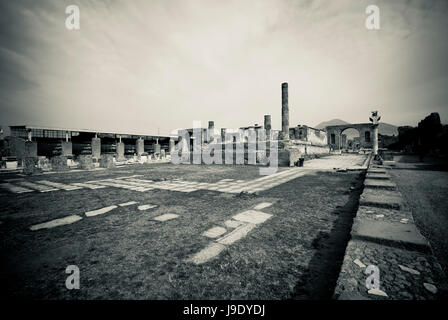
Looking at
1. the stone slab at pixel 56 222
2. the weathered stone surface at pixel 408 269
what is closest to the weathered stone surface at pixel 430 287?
the weathered stone surface at pixel 408 269

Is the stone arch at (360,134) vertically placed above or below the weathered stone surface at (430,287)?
above

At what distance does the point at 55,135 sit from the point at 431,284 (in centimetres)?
3169

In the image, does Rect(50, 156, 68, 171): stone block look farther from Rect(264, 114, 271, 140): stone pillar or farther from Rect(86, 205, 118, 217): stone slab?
Rect(264, 114, 271, 140): stone pillar

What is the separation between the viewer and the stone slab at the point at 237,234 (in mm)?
2521

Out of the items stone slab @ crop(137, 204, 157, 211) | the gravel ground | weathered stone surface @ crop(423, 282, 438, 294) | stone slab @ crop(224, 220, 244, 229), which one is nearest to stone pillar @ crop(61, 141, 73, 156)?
stone slab @ crop(137, 204, 157, 211)

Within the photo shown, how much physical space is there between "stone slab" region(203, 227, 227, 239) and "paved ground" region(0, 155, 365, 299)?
15 mm

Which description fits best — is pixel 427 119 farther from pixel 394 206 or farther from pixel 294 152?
pixel 394 206

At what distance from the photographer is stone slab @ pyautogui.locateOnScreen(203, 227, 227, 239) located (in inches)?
106

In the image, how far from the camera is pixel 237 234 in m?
2.73

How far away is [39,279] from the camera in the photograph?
1.81m

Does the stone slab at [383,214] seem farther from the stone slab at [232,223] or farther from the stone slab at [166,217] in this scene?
the stone slab at [166,217]

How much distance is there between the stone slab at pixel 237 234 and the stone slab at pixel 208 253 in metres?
0.12

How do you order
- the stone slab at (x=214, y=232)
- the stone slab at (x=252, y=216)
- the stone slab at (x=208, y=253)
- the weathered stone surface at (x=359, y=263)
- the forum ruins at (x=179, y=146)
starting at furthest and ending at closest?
the forum ruins at (x=179, y=146), the stone slab at (x=252, y=216), the stone slab at (x=214, y=232), the stone slab at (x=208, y=253), the weathered stone surface at (x=359, y=263)
